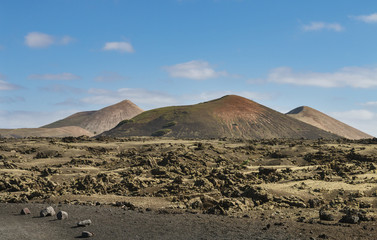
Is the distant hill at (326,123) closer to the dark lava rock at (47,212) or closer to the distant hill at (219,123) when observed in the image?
the distant hill at (219,123)

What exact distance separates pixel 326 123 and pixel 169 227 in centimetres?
15142

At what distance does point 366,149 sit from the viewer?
37406 millimetres

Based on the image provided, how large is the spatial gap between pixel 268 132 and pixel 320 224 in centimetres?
8706

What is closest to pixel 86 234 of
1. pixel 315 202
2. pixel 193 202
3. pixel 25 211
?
pixel 25 211

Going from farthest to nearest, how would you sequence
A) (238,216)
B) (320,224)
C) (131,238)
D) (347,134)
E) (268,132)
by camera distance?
(347,134) < (268,132) < (238,216) < (320,224) < (131,238)

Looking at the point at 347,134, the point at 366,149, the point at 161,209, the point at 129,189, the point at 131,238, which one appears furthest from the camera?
the point at 347,134

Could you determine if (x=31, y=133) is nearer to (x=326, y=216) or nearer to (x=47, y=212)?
(x=47, y=212)

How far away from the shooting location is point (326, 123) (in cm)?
15388

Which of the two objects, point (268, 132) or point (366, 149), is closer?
point (366, 149)

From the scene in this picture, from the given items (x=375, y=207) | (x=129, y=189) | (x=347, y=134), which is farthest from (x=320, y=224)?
(x=347, y=134)

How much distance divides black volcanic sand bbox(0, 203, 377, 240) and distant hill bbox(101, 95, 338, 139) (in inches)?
2952

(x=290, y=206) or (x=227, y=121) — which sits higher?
(x=227, y=121)

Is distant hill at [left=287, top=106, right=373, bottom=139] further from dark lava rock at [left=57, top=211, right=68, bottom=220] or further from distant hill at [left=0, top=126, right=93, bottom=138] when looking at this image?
dark lava rock at [left=57, top=211, right=68, bottom=220]

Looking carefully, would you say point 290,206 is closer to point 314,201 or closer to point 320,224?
point 314,201
